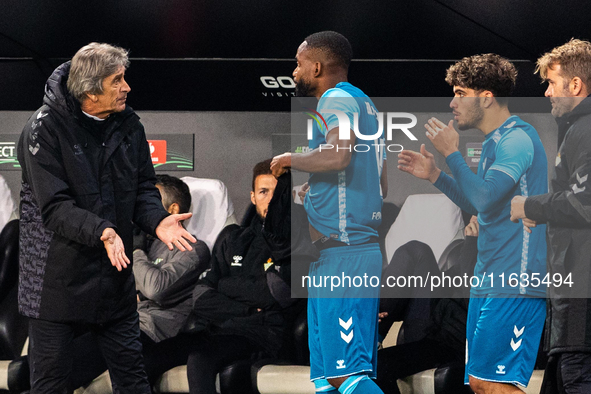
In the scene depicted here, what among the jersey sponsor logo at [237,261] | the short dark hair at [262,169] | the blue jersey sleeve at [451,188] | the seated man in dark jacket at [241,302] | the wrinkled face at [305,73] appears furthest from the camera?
the short dark hair at [262,169]

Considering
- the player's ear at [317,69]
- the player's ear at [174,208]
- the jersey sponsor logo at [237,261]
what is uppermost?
the player's ear at [317,69]

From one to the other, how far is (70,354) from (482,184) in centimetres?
159

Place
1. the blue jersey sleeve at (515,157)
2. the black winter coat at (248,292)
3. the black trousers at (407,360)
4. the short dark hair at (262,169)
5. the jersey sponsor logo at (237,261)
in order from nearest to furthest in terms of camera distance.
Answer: the blue jersey sleeve at (515,157), the black trousers at (407,360), the black winter coat at (248,292), the jersey sponsor logo at (237,261), the short dark hair at (262,169)

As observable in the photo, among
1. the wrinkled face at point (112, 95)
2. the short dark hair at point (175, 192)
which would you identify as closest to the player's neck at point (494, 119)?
the wrinkled face at point (112, 95)

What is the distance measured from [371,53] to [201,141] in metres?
1.22

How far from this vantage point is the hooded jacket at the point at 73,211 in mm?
2195

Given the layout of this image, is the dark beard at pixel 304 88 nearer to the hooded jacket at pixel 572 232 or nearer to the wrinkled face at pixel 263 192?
the hooded jacket at pixel 572 232

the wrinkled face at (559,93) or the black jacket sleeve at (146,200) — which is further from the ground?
the wrinkled face at (559,93)

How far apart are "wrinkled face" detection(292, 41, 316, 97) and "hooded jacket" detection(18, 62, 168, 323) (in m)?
0.69

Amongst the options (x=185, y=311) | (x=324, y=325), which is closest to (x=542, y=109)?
(x=324, y=325)

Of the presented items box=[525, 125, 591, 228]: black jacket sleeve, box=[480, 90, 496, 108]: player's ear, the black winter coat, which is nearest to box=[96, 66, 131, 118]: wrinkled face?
the black winter coat

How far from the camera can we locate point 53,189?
2.19 m

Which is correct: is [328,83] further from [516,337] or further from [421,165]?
[516,337]

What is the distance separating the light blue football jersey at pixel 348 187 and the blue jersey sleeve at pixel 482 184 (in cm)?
32
